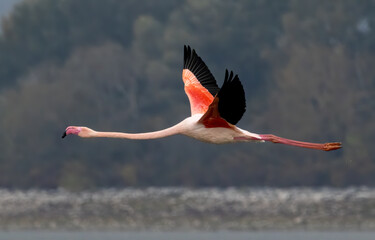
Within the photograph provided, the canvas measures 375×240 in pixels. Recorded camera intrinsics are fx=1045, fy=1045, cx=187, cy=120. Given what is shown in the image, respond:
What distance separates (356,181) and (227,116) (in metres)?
27.1

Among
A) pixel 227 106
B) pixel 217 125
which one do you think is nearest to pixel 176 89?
pixel 217 125

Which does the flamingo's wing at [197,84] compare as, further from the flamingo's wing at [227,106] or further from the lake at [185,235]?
the lake at [185,235]

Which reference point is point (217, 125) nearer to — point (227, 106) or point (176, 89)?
point (227, 106)

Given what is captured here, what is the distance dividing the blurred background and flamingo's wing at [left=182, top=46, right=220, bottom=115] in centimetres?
2459

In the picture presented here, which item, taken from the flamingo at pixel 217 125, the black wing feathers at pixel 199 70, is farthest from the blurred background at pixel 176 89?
the flamingo at pixel 217 125

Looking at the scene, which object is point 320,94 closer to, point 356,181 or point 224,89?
point 356,181

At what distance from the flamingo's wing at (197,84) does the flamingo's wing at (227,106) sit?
3.69 feet

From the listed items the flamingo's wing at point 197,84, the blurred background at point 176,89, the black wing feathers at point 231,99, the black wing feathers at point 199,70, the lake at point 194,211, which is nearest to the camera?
the black wing feathers at point 231,99

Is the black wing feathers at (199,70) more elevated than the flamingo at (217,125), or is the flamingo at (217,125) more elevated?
the black wing feathers at (199,70)

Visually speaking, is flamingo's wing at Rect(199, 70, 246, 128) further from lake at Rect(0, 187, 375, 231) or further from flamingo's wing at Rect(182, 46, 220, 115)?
lake at Rect(0, 187, 375, 231)

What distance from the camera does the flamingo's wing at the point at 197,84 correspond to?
42.0ft

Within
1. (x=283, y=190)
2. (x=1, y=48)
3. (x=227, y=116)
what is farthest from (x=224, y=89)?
(x=1, y=48)

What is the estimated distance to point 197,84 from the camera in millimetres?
13273

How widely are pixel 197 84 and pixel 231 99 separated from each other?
2463 mm
